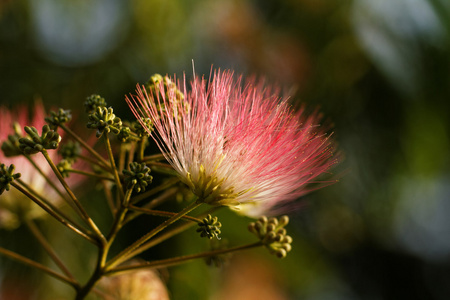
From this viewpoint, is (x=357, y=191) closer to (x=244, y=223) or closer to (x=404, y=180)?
(x=404, y=180)

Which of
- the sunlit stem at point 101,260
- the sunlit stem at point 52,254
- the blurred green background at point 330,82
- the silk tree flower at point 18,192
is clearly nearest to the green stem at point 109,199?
the sunlit stem at point 101,260

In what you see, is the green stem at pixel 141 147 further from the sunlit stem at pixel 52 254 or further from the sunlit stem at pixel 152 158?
the sunlit stem at pixel 52 254

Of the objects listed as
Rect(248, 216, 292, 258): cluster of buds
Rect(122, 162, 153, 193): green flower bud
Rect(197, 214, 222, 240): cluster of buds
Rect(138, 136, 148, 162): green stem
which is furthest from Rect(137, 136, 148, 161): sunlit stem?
Rect(248, 216, 292, 258): cluster of buds

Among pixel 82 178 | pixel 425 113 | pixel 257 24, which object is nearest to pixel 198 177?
pixel 82 178

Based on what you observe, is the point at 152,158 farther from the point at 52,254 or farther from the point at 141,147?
the point at 52,254

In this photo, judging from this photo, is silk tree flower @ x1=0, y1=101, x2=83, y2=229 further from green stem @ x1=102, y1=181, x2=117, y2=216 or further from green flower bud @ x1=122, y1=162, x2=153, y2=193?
green flower bud @ x1=122, y1=162, x2=153, y2=193

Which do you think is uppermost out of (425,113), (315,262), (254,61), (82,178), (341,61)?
(254,61)

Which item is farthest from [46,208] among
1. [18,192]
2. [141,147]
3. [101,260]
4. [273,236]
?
[18,192]
